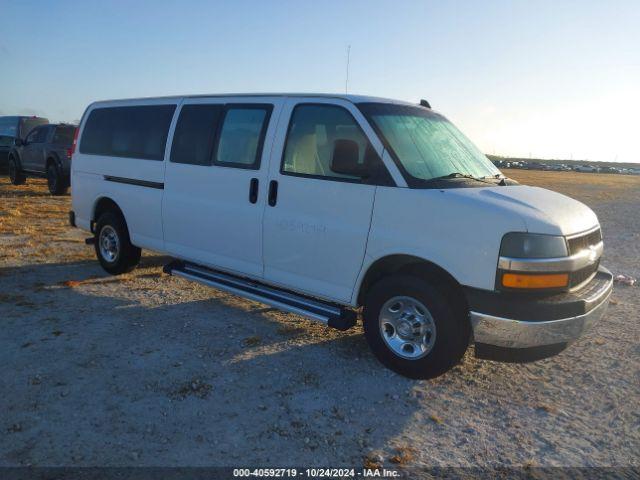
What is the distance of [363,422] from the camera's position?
363 cm

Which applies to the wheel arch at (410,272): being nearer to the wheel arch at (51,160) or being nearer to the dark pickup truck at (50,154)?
the dark pickup truck at (50,154)

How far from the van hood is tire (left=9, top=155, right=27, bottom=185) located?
53.0 feet

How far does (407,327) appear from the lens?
4.23 metres

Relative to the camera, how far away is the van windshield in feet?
14.3

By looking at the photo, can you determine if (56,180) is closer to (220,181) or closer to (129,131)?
(129,131)

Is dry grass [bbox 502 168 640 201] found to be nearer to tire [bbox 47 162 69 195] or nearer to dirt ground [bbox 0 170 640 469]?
tire [bbox 47 162 69 195]

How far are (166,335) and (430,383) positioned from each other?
240 cm

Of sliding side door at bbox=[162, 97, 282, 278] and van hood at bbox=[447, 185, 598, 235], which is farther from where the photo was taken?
sliding side door at bbox=[162, 97, 282, 278]

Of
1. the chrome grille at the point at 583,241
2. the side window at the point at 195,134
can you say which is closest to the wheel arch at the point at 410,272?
the chrome grille at the point at 583,241

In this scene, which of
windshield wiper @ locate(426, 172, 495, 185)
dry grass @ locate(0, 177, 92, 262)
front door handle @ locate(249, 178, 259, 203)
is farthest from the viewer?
dry grass @ locate(0, 177, 92, 262)

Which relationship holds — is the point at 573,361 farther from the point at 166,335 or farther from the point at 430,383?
the point at 166,335

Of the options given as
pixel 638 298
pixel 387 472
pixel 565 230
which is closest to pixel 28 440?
pixel 387 472

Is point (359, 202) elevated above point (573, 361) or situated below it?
above

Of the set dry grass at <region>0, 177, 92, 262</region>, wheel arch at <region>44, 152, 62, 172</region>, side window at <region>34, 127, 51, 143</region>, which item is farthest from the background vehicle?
wheel arch at <region>44, 152, 62, 172</region>
